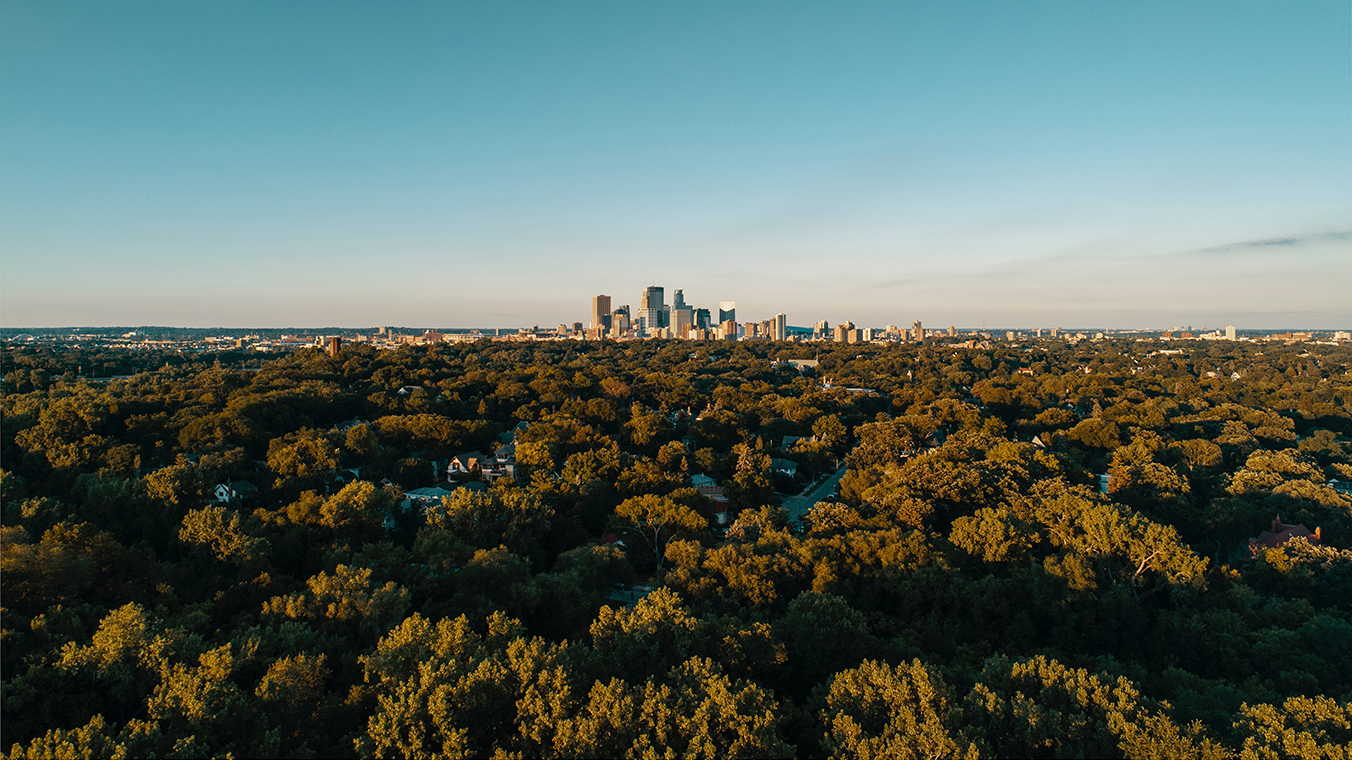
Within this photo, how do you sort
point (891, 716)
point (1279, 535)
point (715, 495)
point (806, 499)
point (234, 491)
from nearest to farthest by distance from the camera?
point (891, 716)
point (1279, 535)
point (234, 491)
point (715, 495)
point (806, 499)

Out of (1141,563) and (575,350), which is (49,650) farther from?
(575,350)

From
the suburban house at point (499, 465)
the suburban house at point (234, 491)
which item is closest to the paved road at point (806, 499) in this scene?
the suburban house at point (499, 465)

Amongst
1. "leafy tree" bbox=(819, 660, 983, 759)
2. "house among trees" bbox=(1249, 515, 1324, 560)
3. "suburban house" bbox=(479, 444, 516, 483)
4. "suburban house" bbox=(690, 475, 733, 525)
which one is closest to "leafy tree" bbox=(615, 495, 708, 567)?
"suburban house" bbox=(690, 475, 733, 525)

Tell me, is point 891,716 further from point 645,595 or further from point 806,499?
point 806,499

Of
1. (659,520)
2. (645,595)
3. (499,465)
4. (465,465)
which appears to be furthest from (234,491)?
(645,595)

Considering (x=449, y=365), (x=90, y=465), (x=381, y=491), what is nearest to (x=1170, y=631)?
(x=381, y=491)

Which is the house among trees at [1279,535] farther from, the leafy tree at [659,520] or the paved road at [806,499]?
the leafy tree at [659,520]
